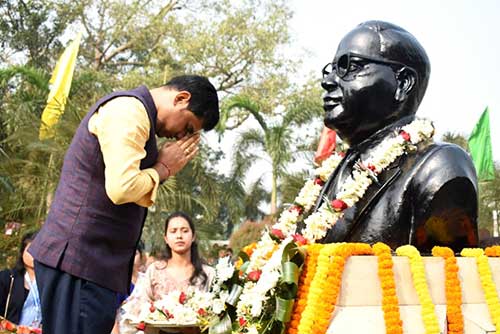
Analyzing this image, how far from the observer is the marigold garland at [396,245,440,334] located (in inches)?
94.6

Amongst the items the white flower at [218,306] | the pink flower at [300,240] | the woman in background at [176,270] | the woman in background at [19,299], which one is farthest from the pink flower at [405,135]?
the woman in background at [19,299]

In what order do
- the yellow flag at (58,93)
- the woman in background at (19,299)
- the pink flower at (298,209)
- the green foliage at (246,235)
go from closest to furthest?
the pink flower at (298,209) → the woman in background at (19,299) → the yellow flag at (58,93) → the green foliage at (246,235)

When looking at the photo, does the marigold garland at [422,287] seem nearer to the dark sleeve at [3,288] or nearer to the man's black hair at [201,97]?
the man's black hair at [201,97]

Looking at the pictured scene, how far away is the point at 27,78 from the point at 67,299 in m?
11.8

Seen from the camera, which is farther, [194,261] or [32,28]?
[32,28]

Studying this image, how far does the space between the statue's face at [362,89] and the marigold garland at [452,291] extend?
0.67 m

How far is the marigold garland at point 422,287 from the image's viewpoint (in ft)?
7.88

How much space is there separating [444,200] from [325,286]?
2.20 ft

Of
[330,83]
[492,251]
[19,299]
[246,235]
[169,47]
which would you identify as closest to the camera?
[492,251]

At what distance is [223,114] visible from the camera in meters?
13.4

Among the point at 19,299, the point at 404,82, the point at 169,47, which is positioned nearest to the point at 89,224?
the point at 404,82

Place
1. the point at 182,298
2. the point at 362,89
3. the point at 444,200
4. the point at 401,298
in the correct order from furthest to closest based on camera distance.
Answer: the point at 182,298 < the point at 362,89 < the point at 444,200 < the point at 401,298

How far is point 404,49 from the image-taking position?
297 centimetres

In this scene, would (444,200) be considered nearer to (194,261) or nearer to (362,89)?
(362,89)
